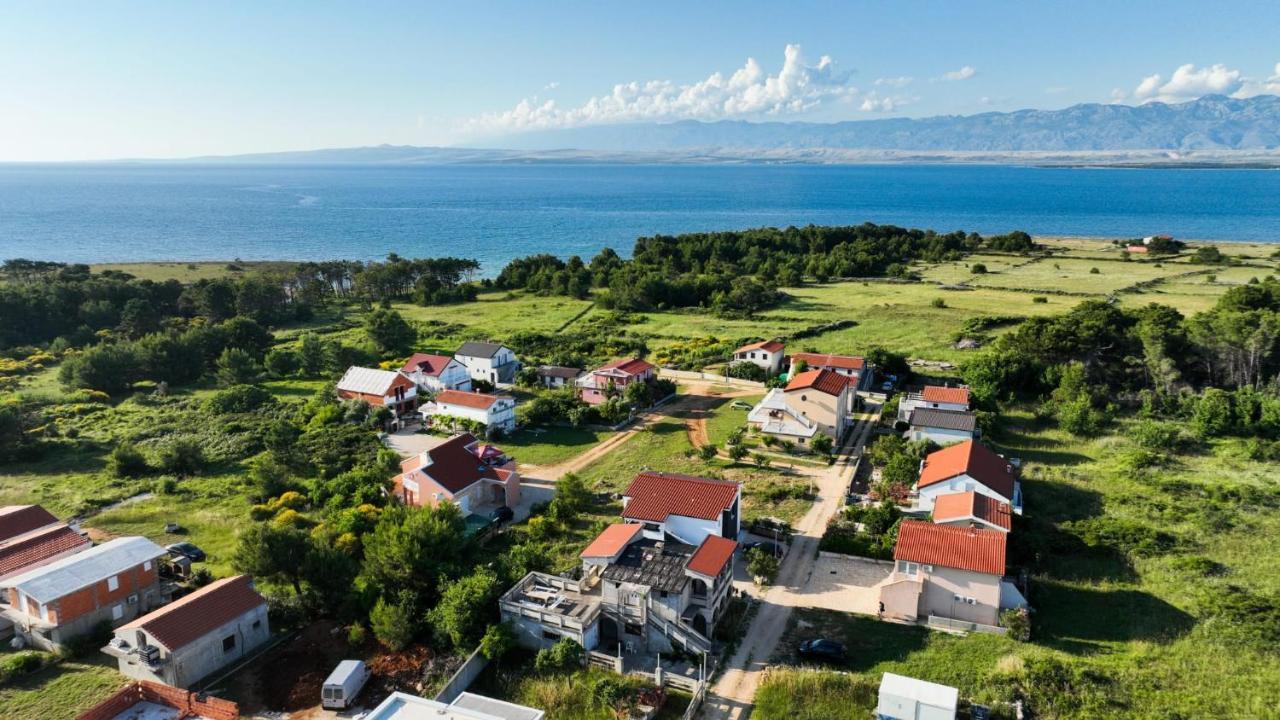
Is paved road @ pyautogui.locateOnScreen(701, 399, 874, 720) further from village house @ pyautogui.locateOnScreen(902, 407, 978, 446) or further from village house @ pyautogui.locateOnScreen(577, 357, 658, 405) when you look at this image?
village house @ pyautogui.locateOnScreen(577, 357, 658, 405)

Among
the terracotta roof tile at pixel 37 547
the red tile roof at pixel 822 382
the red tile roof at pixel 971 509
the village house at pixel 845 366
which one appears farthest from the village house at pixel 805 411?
the terracotta roof tile at pixel 37 547

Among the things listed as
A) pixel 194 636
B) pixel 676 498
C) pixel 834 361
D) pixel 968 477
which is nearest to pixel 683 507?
pixel 676 498

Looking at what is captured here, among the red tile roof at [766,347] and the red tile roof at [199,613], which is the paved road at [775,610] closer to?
the red tile roof at [199,613]

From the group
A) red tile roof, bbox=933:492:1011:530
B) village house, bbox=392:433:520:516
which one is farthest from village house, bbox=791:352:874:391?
village house, bbox=392:433:520:516

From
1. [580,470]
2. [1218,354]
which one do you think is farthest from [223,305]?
[1218,354]

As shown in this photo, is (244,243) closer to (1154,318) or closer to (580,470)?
(580,470)

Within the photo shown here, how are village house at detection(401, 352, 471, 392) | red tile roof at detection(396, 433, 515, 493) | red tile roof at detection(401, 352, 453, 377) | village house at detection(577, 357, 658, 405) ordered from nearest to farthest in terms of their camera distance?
1. red tile roof at detection(396, 433, 515, 493)
2. village house at detection(577, 357, 658, 405)
3. village house at detection(401, 352, 471, 392)
4. red tile roof at detection(401, 352, 453, 377)
